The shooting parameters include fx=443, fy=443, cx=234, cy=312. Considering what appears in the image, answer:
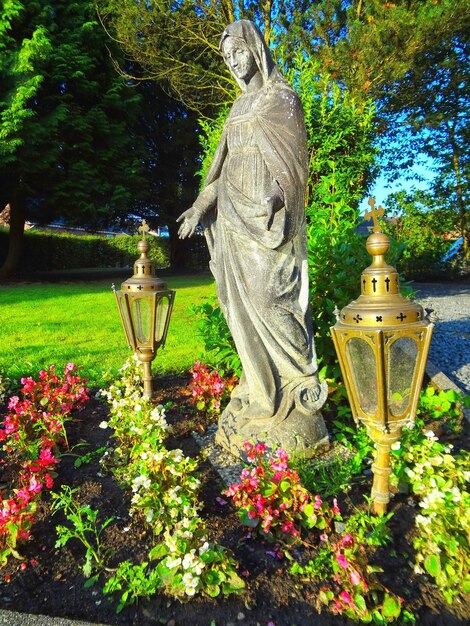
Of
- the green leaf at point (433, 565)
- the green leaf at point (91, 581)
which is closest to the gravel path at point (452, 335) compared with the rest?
the green leaf at point (433, 565)

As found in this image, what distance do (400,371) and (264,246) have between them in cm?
123

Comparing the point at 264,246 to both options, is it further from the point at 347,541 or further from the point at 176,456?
the point at 347,541

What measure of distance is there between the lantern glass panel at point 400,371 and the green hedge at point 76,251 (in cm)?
1869

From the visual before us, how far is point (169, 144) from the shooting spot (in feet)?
74.9

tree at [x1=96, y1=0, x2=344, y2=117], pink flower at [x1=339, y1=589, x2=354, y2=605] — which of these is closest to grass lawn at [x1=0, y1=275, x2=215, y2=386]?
pink flower at [x1=339, y1=589, x2=354, y2=605]

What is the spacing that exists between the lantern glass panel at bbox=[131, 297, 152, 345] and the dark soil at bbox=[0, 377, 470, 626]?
1461 millimetres

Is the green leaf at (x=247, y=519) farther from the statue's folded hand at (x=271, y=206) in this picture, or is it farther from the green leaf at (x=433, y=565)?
the statue's folded hand at (x=271, y=206)

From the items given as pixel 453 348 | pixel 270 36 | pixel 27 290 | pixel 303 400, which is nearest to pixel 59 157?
pixel 27 290

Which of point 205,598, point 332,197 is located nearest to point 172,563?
point 205,598

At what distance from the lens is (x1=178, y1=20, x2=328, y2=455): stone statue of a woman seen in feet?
9.14

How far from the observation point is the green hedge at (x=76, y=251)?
→ 2161 centimetres

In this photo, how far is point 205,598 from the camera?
1.88 metres

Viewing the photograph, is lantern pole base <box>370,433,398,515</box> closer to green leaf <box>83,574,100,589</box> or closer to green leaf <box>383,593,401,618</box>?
green leaf <box>383,593,401,618</box>

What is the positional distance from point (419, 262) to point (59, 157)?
543 inches
